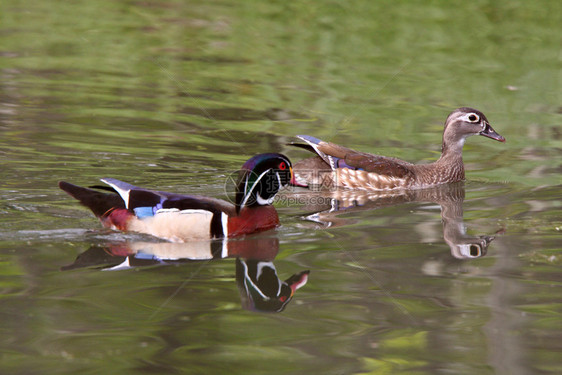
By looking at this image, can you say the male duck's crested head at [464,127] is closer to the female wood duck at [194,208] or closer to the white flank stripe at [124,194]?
the female wood duck at [194,208]

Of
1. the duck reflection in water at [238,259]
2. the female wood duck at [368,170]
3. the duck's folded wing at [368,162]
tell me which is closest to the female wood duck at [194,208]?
the duck reflection in water at [238,259]

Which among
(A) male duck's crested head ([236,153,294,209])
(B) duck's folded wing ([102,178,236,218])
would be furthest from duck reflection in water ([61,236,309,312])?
(A) male duck's crested head ([236,153,294,209])

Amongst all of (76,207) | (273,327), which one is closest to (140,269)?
(273,327)

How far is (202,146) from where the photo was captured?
12.5 meters

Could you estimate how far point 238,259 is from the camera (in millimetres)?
7730

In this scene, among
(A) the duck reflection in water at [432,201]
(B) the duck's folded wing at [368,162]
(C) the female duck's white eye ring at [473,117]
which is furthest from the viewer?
(C) the female duck's white eye ring at [473,117]

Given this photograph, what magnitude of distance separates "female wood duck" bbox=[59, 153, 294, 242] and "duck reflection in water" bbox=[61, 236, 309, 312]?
0.44 feet

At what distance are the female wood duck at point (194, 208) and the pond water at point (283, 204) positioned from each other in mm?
199

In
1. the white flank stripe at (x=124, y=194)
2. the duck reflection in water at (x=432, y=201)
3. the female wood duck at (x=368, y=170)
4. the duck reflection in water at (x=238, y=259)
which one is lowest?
the duck reflection in water at (x=238, y=259)

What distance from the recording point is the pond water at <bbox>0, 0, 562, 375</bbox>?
584cm

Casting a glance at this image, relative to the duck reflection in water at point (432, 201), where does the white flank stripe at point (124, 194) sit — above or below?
above

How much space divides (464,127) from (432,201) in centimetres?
174

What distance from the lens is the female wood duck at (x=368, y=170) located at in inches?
436

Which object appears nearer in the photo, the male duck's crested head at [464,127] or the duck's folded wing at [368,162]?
the duck's folded wing at [368,162]
